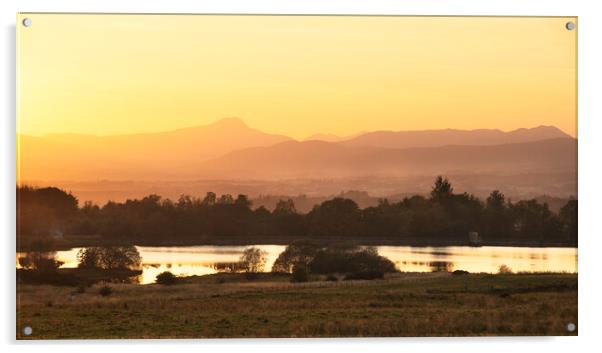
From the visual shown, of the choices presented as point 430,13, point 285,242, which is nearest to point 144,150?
point 285,242

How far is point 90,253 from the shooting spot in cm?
684

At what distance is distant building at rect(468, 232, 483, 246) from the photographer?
275 inches

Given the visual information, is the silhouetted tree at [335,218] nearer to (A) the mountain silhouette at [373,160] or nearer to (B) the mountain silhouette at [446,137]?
(A) the mountain silhouette at [373,160]

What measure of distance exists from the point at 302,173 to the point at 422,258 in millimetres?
1048

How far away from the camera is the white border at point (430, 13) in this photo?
680 centimetres

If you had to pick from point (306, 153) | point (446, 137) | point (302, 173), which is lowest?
point (302, 173)

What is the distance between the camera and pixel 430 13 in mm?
6957

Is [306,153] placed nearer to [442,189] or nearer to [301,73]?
[301,73]

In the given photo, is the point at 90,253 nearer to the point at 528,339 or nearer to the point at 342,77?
the point at 342,77

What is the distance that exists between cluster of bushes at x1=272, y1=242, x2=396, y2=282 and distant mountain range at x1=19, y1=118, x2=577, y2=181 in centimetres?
53

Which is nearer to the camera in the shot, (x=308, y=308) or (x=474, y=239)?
(x=308, y=308)

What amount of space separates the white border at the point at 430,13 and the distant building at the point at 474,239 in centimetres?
68

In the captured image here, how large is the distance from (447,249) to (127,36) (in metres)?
2.72
